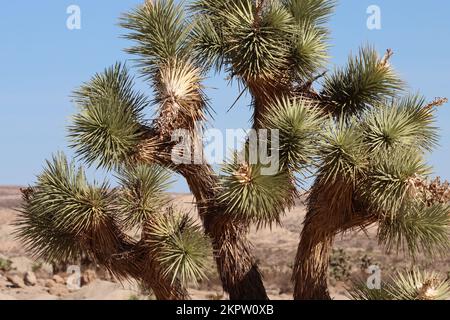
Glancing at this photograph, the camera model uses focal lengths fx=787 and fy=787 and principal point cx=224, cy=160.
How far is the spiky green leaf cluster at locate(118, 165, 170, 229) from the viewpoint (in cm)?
884

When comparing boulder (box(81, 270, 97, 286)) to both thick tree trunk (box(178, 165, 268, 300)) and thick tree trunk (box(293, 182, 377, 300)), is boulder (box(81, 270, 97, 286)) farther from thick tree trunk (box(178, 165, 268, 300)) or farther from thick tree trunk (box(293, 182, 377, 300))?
thick tree trunk (box(293, 182, 377, 300))

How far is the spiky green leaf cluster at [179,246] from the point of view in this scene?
845cm

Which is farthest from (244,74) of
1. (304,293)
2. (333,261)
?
(333,261)

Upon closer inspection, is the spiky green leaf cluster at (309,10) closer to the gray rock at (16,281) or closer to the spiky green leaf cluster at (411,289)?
the spiky green leaf cluster at (411,289)

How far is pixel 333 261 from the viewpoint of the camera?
2681 centimetres

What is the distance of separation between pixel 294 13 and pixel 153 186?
2981 millimetres

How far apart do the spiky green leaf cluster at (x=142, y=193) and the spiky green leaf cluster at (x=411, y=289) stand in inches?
100

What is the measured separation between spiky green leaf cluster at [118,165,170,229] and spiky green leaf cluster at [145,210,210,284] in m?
0.15

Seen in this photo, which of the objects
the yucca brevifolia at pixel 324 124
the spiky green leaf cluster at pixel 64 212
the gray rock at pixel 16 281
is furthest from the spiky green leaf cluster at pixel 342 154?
the gray rock at pixel 16 281

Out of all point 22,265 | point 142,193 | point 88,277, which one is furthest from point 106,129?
point 22,265

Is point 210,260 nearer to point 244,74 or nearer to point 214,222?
point 214,222

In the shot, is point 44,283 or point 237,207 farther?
point 44,283

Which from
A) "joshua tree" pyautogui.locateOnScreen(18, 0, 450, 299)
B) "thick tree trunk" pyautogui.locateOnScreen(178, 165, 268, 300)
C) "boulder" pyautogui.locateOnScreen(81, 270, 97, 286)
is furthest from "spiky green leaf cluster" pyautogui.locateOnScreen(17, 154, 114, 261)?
"boulder" pyautogui.locateOnScreen(81, 270, 97, 286)
